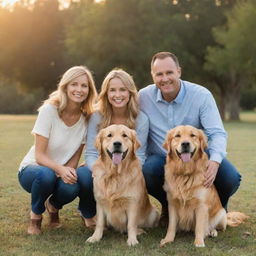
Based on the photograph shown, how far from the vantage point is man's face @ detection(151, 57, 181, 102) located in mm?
4422

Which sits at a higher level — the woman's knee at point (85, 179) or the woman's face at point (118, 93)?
the woman's face at point (118, 93)

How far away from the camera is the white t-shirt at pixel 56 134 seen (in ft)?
14.1

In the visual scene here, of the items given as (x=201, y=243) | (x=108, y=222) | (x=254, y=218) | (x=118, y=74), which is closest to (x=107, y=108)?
(x=118, y=74)

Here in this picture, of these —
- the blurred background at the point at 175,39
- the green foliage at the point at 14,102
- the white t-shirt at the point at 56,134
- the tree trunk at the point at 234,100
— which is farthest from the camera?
the green foliage at the point at 14,102

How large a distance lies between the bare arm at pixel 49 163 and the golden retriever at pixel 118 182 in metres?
0.22

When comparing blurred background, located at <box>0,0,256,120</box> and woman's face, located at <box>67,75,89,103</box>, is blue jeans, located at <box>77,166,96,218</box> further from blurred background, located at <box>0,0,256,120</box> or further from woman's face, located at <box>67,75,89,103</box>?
blurred background, located at <box>0,0,256,120</box>

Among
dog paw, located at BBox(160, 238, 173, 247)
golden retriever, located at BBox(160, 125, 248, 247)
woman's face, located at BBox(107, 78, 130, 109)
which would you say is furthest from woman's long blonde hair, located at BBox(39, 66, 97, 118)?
dog paw, located at BBox(160, 238, 173, 247)

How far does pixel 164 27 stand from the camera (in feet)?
92.2

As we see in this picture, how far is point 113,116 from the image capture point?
4.62 metres

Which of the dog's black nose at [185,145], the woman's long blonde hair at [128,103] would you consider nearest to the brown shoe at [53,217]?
the woman's long blonde hair at [128,103]

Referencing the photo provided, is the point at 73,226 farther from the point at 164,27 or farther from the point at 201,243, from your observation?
the point at 164,27

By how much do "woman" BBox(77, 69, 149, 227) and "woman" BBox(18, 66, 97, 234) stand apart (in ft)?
0.39

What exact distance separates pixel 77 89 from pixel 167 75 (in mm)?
920

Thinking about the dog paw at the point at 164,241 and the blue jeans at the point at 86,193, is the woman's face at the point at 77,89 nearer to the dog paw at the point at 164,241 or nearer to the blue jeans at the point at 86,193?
the blue jeans at the point at 86,193
